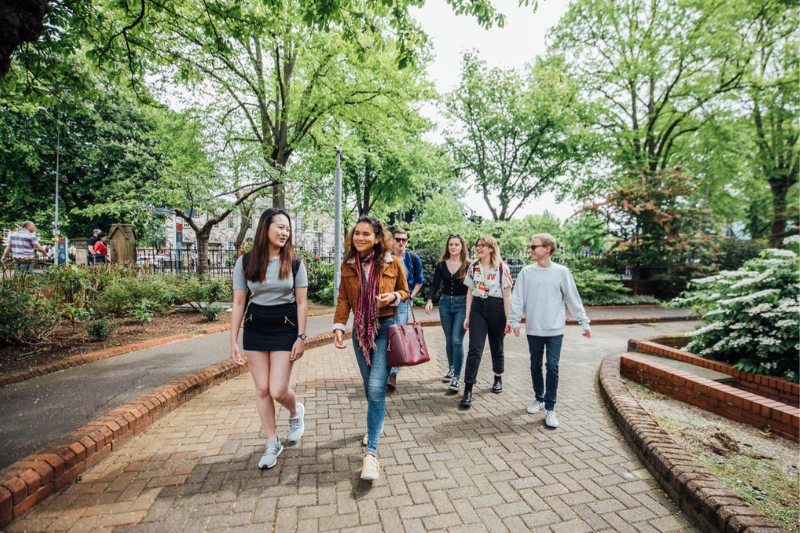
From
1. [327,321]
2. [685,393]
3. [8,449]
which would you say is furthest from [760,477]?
[327,321]

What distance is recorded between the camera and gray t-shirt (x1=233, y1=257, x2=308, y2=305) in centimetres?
304

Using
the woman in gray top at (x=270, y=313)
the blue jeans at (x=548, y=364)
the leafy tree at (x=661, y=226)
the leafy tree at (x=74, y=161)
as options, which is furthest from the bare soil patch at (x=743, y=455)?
the leafy tree at (x=74, y=161)

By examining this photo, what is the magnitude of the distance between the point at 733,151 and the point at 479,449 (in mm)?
22825

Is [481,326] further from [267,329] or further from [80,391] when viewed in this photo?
[80,391]

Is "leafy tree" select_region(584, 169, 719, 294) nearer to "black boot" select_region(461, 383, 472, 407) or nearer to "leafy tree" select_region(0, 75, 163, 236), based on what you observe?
"black boot" select_region(461, 383, 472, 407)

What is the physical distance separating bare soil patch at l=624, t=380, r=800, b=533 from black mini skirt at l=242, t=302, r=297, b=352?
11.0 ft

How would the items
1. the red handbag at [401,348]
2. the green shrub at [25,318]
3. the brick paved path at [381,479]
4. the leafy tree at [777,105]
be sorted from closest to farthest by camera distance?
the brick paved path at [381,479] < the red handbag at [401,348] < the green shrub at [25,318] < the leafy tree at [777,105]

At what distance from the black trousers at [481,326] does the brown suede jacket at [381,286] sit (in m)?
1.59

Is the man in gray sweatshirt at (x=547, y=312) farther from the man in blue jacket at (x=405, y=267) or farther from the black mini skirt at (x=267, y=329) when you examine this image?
the black mini skirt at (x=267, y=329)

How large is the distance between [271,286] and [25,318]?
5.02 meters

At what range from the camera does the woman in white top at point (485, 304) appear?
14.5 ft

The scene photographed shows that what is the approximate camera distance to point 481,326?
4.53 meters

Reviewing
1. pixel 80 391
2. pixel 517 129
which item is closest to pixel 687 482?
pixel 80 391

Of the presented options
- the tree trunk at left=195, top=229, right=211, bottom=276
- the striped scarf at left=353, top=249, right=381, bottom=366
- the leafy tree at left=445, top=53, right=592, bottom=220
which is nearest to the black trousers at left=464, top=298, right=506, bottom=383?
the striped scarf at left=353, top=249, right=381, bottom=366
